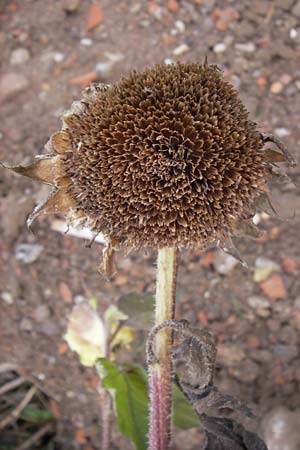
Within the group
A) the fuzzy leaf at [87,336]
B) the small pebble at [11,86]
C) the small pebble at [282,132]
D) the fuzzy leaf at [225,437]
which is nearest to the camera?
the fuzzy leaf at [225,437]

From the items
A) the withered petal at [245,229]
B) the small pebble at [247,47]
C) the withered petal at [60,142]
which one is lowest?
the withered petal at [245,229]

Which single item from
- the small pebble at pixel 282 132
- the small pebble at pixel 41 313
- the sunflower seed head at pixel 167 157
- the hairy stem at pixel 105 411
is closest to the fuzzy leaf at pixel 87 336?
the hairy stem at pixel 105 411

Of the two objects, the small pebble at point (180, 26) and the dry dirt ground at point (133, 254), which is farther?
the small pebble at point (180, 26)

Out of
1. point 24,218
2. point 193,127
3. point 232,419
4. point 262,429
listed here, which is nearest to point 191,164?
point 193,127

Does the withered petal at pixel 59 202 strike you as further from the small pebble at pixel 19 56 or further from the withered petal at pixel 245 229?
the small pebble at pixel 19 56

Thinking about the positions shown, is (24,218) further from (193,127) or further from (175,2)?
(193,127)

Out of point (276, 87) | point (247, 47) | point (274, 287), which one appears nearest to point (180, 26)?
point (247, 47)

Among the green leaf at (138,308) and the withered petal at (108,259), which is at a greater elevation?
the withered petal at (108,259)
